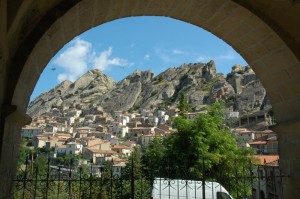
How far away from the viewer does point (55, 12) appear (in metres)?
3.03

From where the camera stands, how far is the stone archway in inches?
111

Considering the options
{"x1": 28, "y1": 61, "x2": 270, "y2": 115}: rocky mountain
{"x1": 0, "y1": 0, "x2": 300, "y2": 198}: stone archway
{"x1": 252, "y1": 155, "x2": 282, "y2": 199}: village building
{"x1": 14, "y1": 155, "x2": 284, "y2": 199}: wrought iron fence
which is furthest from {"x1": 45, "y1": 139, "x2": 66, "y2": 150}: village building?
{"x1": 0, "y1": 0, "x2": 300, "y2": 198}: stone archway

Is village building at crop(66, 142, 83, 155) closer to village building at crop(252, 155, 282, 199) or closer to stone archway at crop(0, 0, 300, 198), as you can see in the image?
village building at crop(252, 155, 282, 199)

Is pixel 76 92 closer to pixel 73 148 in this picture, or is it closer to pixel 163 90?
pixel 163 90

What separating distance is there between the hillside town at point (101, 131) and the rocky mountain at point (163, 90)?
682 cm

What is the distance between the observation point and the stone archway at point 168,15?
283cm

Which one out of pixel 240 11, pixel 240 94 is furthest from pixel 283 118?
pixel 240 94

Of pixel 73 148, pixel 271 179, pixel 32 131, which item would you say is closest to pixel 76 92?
pixel 32 131

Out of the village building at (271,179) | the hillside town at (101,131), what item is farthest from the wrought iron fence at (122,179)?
the hillside town at (101,131)

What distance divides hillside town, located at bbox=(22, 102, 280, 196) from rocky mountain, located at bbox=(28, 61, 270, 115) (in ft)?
22.4

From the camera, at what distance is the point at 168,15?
3920mm

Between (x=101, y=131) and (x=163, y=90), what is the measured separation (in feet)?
128

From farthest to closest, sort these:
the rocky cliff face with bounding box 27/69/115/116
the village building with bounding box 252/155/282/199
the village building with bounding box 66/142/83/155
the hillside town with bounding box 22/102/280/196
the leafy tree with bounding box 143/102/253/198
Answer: the rocky cliff face with bounding box 27/69/115/116, the village building with bounding box 66/142/83/155, the hillside town with bounding box 22/102/280/196, the leafy tree with bounding box 143/102/253/198, the village building with bounding box 252/155/282/199

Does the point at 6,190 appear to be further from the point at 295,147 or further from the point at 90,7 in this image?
the point at 295,147
